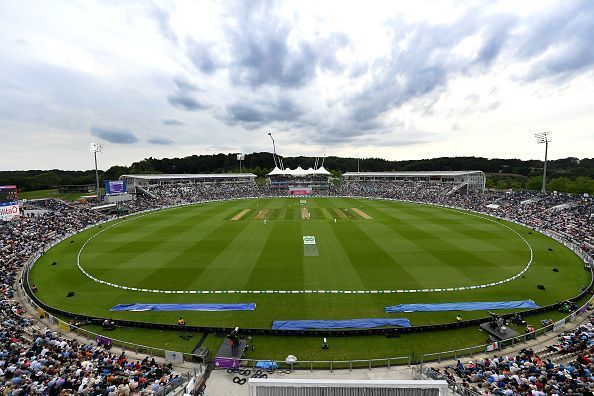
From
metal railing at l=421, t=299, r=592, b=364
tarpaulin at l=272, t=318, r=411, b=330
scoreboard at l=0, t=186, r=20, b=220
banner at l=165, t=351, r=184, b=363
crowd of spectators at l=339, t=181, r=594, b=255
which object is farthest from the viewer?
scoreboard at l=0, t=186, r=20, b=220

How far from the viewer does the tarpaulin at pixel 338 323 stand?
18922mm

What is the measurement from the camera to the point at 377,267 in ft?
96.5

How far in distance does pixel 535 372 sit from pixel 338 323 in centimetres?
963

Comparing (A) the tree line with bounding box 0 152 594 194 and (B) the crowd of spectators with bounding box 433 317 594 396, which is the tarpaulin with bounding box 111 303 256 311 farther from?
(A) the tree line with bounding box 0 152 594 194

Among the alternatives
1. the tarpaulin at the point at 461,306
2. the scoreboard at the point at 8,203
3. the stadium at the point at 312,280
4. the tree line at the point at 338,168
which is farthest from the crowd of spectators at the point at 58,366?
the tree line at the point at 338,168

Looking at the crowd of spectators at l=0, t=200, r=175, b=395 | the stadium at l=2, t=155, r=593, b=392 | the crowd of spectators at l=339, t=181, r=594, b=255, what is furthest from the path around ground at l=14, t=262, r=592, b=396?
the crowd of spectators at l=339, t=181, r=594, b=255

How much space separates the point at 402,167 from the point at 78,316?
186m

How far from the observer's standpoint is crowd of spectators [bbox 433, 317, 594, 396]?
11977mm

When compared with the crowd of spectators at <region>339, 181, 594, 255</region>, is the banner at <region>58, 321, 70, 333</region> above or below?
below

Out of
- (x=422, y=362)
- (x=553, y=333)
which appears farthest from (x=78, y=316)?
(x=553, y=333)

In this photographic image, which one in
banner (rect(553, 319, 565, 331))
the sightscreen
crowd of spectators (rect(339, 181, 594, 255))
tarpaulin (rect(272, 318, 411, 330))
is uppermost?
the sightscreen

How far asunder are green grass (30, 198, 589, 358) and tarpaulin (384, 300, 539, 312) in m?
0.59

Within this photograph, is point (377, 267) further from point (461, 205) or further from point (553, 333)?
point (461, 205)

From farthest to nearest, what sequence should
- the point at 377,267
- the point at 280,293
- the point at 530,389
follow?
the point at 377,267 < the point at 280,293 < the point at 530,389
